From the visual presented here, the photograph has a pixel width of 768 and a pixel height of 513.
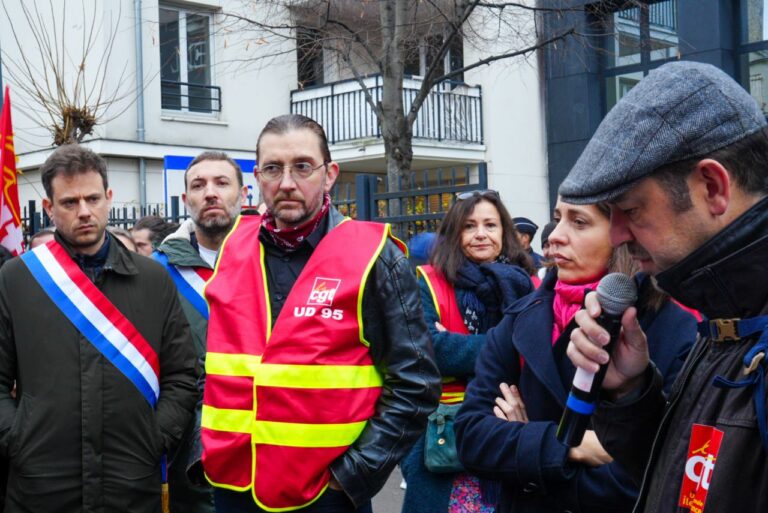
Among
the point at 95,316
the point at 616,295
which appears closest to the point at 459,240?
the point at 95,316

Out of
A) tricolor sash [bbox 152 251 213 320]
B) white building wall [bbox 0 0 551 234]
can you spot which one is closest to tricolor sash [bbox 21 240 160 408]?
tricolor sash [bbox 152 251 213 320]

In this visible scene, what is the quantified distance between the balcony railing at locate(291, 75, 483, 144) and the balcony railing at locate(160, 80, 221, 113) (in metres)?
1.75

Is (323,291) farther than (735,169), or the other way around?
(323,291)

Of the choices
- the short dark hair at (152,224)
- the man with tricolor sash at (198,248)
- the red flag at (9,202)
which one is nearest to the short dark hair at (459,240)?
the man with tricolor sash at (198,248)

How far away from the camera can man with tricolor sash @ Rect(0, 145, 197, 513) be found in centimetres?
383

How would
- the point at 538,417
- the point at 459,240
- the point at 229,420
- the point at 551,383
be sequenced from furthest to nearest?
1. the point at 459,240
2. the point at 229,420
3. the point at 538,417
4. the point at 551,383

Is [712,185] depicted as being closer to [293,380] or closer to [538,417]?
[538,417]

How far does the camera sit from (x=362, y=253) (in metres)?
3.29

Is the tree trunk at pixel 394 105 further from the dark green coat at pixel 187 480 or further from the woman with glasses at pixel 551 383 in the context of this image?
the woman with glasses at pixel 551 383

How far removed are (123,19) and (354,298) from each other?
14.8 m

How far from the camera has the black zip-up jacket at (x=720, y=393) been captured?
148 cm

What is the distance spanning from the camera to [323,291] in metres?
3.23

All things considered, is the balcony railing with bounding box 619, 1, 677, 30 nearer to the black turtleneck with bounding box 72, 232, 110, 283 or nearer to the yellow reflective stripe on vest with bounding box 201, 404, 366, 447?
the black turtleneck with bounding box 72, 232, 110, 283

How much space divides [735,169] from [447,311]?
3.10 meters
